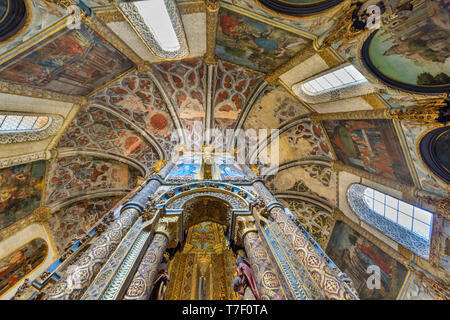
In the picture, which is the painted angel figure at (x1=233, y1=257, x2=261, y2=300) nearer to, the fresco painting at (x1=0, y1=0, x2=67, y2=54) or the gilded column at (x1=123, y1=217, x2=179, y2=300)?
the gilded column at (x1=123, y1=217, x2=179, y2=300)

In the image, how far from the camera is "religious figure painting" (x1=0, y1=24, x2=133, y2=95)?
4.92 meters

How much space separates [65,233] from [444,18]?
16890 millimetres

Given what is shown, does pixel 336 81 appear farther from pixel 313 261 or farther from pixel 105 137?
pixel 105 137

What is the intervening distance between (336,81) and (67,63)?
9362 millimetres

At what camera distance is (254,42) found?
6559 millimetres

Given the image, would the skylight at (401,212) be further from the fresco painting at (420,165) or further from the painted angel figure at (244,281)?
the painted angel figure at (244,281)

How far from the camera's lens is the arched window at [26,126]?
656cm

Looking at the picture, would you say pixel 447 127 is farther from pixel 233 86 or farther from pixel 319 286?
pixel 233 86

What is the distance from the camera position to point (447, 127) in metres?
4.72

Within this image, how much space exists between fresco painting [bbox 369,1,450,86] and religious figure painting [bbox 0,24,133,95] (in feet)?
25.9

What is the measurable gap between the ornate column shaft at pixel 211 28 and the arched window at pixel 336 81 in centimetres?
414

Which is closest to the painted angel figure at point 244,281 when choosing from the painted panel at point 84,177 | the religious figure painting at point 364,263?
the religious figure painting at point 364,263

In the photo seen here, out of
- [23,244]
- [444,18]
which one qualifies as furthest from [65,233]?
[444,18]

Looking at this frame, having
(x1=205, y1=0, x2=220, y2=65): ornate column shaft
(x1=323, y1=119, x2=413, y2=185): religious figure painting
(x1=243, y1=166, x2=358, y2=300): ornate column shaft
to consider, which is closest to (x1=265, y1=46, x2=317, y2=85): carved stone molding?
(x1=205, y1=0, x2=220, y2=65): ornate column shaft
